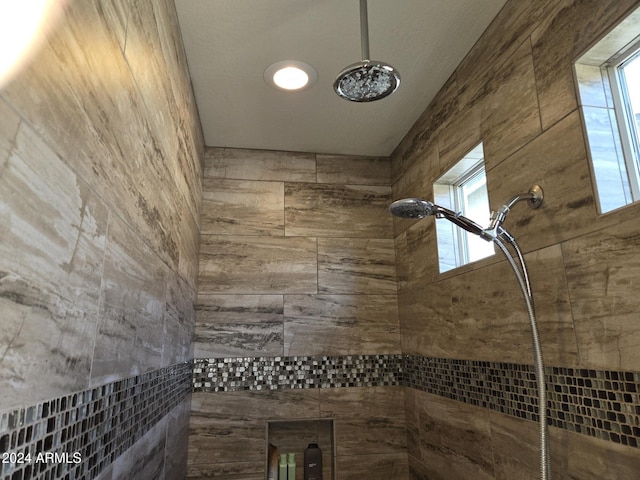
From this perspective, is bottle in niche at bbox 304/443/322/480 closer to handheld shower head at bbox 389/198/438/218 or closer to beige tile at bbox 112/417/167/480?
beige tile at bbox 112/417/167/480

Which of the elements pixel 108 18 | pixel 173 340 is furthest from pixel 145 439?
pixel 108 18

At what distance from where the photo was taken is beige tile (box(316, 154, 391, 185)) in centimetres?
253

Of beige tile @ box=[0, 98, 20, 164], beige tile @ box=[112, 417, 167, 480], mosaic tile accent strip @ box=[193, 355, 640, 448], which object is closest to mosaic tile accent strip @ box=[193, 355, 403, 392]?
mosaic tile accent strip @ box=[193, 355, 640, 448]

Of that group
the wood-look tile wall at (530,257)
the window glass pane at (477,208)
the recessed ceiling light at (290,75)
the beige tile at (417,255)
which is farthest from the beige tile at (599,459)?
the recessed ceiling light at (290,75)

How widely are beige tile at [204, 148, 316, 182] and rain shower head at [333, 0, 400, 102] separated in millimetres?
1081

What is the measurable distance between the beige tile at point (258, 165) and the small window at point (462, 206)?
0.83 metres

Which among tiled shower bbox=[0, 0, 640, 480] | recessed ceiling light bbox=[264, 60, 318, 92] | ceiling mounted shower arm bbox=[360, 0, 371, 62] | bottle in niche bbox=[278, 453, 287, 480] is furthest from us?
bottle in niche bbox=[278, 453, 287, 480]

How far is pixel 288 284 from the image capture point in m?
2.32

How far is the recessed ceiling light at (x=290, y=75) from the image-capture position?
1.75m

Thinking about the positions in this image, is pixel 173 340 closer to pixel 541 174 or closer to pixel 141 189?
pixel 141 189

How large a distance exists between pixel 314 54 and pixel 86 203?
1259 millimetres

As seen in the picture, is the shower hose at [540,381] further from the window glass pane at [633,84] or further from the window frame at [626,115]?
the window glass pane at [633,84]

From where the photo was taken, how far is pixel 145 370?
3.78 feet

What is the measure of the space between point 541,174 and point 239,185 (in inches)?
63.5
